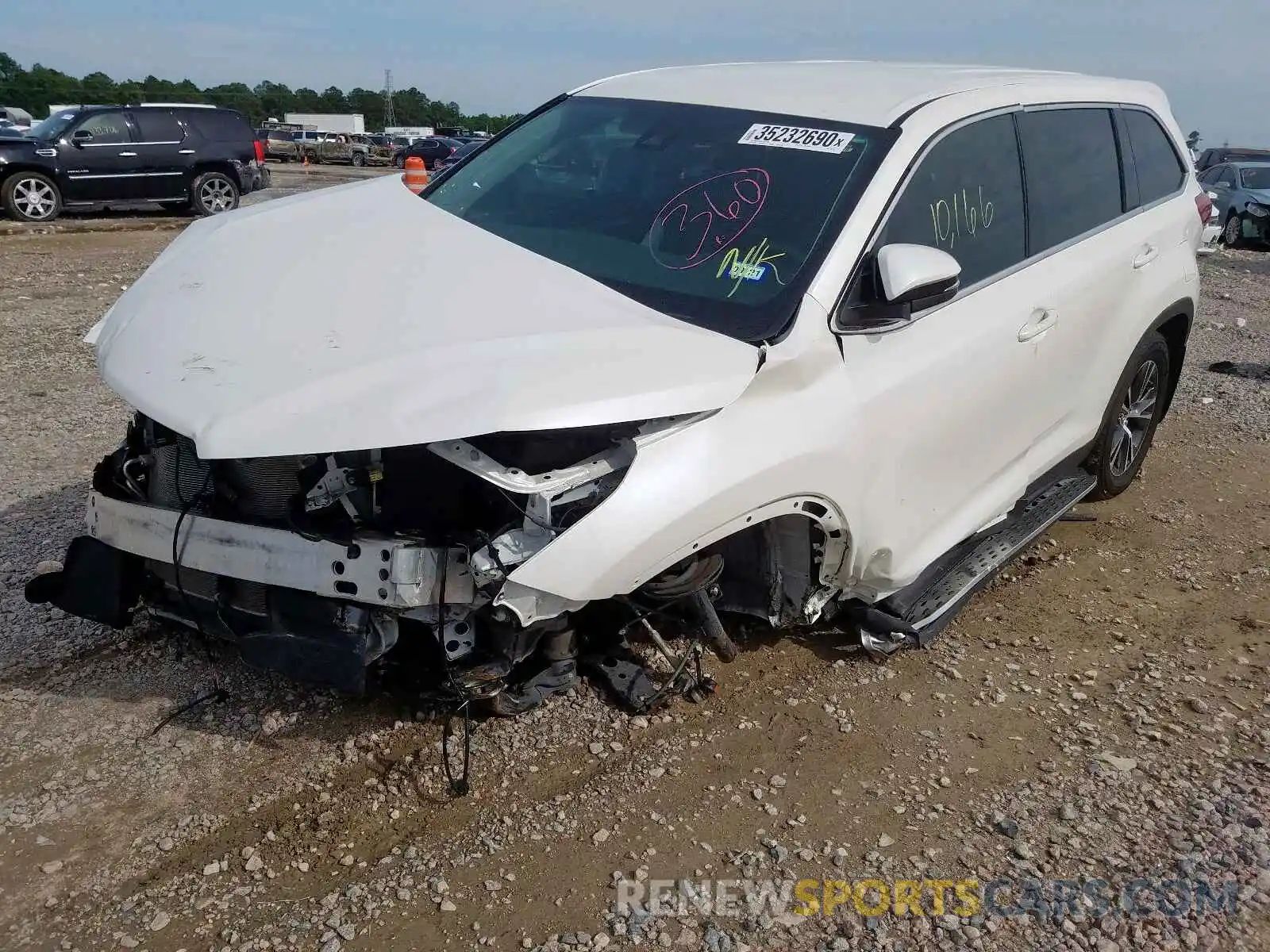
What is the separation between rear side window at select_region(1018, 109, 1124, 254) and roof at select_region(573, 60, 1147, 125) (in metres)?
0.18

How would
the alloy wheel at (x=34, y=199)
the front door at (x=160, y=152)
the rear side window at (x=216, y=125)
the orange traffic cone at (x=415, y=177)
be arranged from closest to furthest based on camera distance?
1. the orange traffic cone at (x=415, y=177)
2. the alloy wheel at (x=34, y=199)
3. the front door at (x=160, y=152)
4. the rear side window at (x=216, y=125)

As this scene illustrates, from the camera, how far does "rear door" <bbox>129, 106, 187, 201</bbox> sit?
15367mm

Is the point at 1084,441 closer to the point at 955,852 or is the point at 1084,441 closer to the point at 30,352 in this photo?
the point at 955,852

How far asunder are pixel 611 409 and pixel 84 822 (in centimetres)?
185

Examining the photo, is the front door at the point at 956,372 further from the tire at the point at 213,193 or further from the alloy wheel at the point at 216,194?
the alloy wheel at the point at 216,194

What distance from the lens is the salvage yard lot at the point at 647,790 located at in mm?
2518

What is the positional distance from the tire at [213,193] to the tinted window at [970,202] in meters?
14.8

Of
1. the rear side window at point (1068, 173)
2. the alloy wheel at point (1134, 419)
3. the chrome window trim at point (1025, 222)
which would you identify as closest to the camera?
the chrome window trim at point (1025, 222)

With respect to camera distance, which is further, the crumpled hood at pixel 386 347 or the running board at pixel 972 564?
the running board at pixel 972 564

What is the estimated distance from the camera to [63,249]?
12492 mm

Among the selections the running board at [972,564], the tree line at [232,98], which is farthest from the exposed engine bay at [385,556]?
the tree line at [232,98]


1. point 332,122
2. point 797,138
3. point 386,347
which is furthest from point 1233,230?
point 332,122

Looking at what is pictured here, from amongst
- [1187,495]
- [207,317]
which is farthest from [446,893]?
[1187,495]
